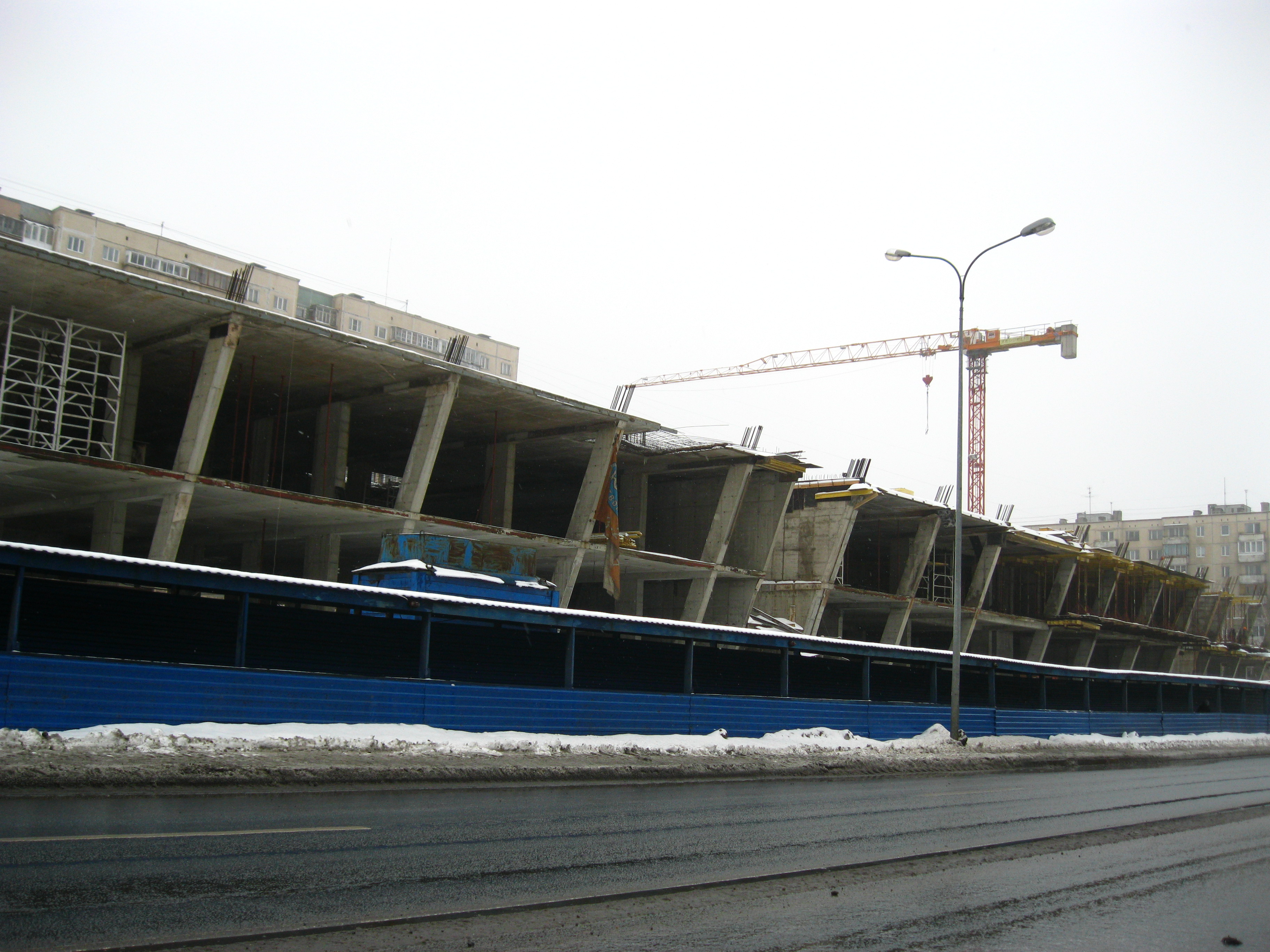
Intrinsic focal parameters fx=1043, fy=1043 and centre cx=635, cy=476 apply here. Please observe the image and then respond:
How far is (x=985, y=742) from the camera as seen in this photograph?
26.8 metres

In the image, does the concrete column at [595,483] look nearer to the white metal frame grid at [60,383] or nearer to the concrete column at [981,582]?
the white metal frame grid at [60,383]

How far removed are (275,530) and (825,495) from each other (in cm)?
2385

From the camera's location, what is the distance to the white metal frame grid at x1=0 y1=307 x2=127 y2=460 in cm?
2700

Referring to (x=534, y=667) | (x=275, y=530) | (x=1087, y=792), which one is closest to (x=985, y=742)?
(x=1087, y=792)

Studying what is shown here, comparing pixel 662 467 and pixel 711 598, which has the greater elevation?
pixel 662 467

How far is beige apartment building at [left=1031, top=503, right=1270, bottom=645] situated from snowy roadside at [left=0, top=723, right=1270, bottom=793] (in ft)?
328

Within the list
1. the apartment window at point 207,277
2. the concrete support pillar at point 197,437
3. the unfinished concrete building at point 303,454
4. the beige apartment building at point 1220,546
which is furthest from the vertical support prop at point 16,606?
the beige apartment building at point 1220,546

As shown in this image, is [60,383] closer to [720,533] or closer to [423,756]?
[423,756]

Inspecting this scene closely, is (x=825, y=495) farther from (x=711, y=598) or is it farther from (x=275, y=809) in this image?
(x=275, y=809)

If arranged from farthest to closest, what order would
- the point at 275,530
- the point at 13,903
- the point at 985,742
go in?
the point at 275,530 → the point at 985,742 → the point at 13,903

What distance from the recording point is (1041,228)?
24.0m

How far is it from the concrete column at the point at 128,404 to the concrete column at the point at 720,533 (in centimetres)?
2154

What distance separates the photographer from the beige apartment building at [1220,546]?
117250 millimetres

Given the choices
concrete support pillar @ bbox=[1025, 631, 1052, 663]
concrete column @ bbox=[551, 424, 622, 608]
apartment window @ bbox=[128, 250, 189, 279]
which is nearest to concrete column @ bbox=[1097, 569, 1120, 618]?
concrete support pillar @ bbox=[1025, 631, 1052, 663]
